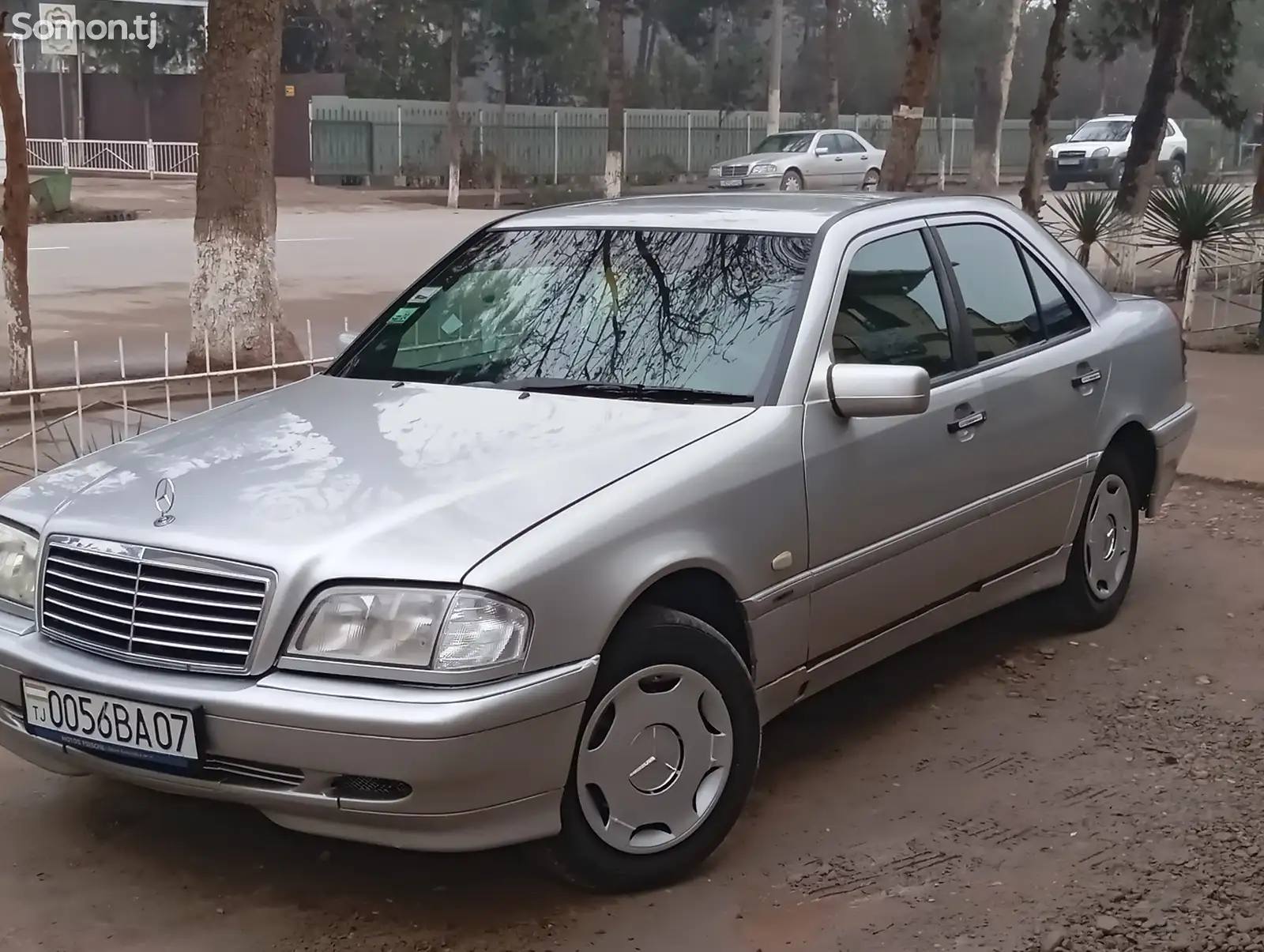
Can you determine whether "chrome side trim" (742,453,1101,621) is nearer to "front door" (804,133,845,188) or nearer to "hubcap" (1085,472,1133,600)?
"hubcap" (1085,472,1133,600)

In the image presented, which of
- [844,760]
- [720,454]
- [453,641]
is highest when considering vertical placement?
[720,454]

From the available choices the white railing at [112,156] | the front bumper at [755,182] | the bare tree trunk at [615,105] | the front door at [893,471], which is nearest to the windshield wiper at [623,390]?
the front door at [893,471]

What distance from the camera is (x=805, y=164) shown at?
31891mm

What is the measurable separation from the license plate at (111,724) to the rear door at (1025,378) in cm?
255

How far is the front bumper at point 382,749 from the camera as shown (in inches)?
125

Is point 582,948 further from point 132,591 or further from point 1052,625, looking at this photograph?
point 1052,625

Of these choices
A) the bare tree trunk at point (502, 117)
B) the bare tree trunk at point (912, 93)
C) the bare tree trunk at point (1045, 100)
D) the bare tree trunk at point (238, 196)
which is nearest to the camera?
the bare tree trunk at point (238, 196)

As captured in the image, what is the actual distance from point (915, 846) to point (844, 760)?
60 centimetres

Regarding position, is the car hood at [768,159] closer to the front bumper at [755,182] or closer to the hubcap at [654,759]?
the front bumper at [755,182]

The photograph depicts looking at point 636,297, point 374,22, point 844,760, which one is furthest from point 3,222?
point 374,22

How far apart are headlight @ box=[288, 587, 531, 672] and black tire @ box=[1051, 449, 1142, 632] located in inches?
112

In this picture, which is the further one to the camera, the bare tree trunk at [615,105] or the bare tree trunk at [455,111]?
the bare tree trunk at [455,111]

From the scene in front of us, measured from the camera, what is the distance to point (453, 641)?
10.6 feet

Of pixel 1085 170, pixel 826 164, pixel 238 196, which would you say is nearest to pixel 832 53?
pixel 1085 170
